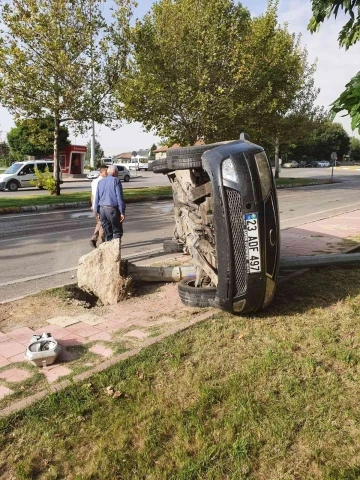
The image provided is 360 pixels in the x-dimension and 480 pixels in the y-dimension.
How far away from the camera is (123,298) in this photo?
503 cm

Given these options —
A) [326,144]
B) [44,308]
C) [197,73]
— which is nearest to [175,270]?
[44,308]

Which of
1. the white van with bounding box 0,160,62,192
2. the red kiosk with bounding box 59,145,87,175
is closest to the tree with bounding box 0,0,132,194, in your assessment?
the white van with bounding box 0,160,62,192

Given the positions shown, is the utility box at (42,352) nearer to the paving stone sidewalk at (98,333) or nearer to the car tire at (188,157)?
the paving stone sidewalk at (98,333)

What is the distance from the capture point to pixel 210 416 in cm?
271

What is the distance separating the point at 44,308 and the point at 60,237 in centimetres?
542

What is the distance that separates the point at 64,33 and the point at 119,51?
2.68m

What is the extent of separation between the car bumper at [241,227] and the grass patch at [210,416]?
1.35 ft

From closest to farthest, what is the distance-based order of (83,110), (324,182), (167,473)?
(167,473) → (83,110) → (324,182)

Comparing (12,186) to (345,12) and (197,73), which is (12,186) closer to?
(197,73)

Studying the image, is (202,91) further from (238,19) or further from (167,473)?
(167,473)

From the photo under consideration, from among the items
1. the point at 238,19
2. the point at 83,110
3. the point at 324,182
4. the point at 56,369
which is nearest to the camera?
the point at 56,369

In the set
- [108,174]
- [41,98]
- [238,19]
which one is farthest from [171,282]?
[238,19]

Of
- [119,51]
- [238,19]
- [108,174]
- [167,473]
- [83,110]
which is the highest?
[238,19]

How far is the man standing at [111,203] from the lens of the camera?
22.7 ft
